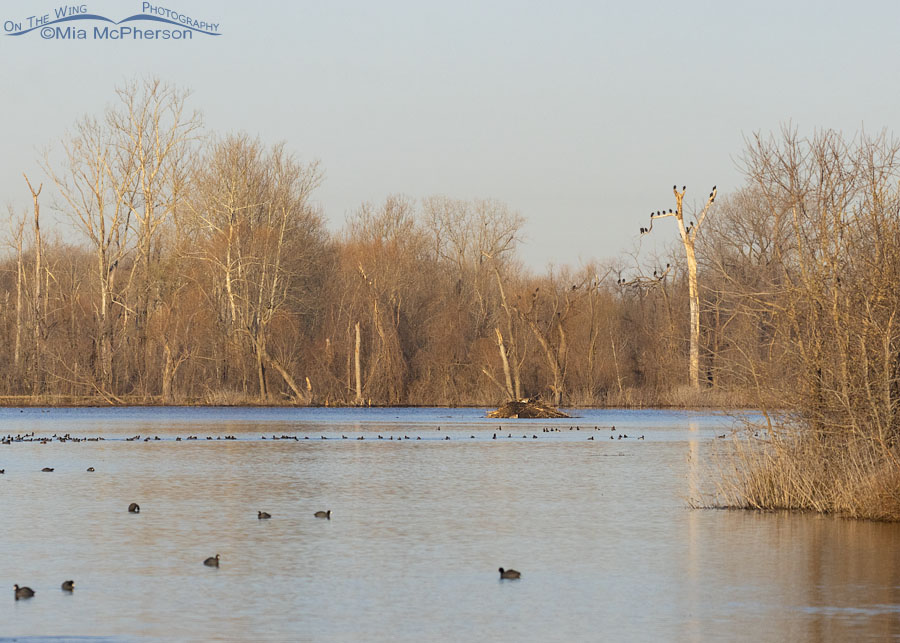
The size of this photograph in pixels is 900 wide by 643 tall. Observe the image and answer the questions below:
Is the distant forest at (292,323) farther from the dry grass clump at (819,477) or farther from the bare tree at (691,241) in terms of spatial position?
the dry grass clump at (819,477)

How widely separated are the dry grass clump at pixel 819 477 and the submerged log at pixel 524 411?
3388 centimetres

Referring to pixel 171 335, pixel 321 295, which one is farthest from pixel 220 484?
pixel 321 295

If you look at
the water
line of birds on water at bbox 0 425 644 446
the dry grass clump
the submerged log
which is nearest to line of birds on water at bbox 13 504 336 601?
the water

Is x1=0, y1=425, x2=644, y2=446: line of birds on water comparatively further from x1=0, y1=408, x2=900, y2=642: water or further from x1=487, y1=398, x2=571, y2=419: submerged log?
x1=487, y1=398, x2=571, y2=419: submerged log

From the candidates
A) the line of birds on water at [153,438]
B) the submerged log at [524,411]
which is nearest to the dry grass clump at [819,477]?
the line of birds on water at [153,438]

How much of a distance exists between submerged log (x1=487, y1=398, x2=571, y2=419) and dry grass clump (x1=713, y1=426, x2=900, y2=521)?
111ft

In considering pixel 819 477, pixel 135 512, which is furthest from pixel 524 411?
pixel 819 477

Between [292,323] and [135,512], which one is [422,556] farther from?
[292,323]

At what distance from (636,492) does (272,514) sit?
21.4 ft

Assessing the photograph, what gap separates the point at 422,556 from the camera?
14.3 m

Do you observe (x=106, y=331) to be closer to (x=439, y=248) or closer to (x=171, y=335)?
(x=171, y=335)

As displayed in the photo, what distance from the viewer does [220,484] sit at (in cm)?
2305

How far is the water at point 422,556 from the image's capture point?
34.5 feet

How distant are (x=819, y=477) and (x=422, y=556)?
5821mm
